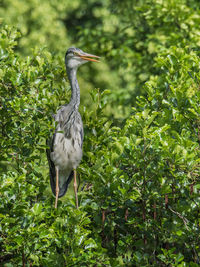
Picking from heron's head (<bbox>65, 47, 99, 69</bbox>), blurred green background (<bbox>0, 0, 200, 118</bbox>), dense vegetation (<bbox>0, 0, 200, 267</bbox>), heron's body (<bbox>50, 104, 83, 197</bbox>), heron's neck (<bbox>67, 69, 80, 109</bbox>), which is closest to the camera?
dense vegetation (<bbox>0, 0, 200, 267</bbox>)

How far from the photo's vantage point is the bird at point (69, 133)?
603cm

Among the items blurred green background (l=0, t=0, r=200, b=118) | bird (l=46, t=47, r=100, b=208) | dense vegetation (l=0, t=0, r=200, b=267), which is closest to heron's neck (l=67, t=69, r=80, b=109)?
bird (l=46, t=47, r=100, b=208)

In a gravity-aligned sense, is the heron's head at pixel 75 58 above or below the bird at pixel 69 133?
above

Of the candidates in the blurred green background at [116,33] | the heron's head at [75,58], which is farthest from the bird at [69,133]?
the blurred green background at [116,33]

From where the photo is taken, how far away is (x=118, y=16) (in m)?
13.3

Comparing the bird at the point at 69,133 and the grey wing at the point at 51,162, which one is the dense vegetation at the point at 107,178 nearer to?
the bird at the point at 69,133

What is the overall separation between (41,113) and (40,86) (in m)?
0.43

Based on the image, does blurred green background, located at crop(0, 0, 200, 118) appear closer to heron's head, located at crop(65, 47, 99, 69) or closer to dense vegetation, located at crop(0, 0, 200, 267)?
heron's head, located at crop(65, 47, 99, 69)

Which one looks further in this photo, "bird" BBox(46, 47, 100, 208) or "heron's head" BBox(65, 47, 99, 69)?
"heron's head" BBox(65, 47, 99, 69)

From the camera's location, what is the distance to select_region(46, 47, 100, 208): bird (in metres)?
6.03

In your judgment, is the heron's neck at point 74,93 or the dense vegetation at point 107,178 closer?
the dense vegetation at point 107,178

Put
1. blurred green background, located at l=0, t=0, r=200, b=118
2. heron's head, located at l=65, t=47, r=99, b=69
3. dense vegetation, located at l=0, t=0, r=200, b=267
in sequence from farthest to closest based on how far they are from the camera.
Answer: blurred green background, located at l=0, t=0, r=200, b=118
heron's head, located at l=65, t=47, r=99, b=69
dense vegetation, located at l=0, t=0, r=200, b=267

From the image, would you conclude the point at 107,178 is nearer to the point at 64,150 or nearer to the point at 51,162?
the point at 64,150

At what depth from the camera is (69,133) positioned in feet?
A: 20.3
